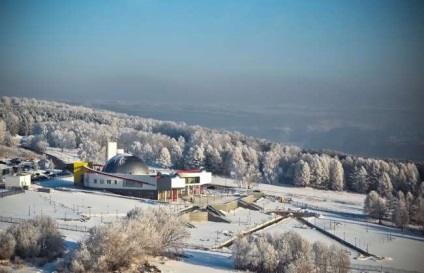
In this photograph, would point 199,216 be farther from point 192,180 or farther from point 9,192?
point 9,192

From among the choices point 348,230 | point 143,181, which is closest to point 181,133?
point 143,181

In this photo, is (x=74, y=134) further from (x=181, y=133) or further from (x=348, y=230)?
(x=348, y=230)

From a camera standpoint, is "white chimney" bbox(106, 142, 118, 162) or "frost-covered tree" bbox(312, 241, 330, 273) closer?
"frost-covered tree" bbox(312, 241, 330, 273)

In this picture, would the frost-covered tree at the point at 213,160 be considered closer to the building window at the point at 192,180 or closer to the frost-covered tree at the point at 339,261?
the building window at the point at 192,180

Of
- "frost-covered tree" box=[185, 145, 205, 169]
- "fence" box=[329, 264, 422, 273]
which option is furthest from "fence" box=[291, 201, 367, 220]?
"frost-covered tree" box=[185, 145, 205, 169]

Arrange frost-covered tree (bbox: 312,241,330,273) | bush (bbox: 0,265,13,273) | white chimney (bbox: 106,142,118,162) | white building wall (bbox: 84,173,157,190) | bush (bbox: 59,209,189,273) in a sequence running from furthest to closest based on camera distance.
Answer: white chimney (bbox: 106,142,118,162)
white building wall (bbox: 84,173,157,190)
frost-covered tree (bbox: 312,241,330,273)
bush (bbox: 59,209,189,273)
bush (bbox: 0,265,13,273)

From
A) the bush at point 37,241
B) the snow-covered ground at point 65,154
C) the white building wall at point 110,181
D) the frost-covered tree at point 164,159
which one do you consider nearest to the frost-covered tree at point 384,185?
the frost-covered tree at point 164,159

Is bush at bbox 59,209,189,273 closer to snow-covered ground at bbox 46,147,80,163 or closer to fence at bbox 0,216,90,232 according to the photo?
fence at bbox 0,216,90,232
